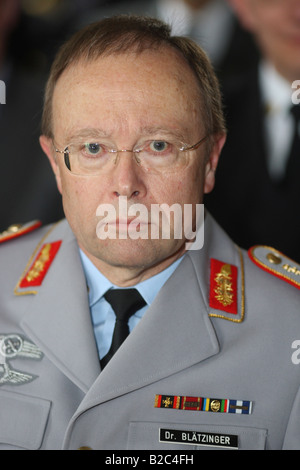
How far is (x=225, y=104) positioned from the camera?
3135 mm

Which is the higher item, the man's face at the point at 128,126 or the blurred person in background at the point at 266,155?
the man's face at the point at 128,126

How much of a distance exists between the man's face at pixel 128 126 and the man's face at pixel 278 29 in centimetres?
159

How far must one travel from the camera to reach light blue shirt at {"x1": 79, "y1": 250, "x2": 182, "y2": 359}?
6.04 feet

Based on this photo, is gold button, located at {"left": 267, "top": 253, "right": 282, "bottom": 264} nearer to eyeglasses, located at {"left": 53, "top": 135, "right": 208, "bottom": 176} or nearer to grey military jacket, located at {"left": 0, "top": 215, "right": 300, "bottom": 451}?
grey military jacket, located at {"left": 0, "top": 215, "right": 300, "bottom": 451}

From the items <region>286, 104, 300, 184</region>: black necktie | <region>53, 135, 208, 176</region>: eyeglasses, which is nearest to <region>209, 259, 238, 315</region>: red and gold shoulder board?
<region>53, 135, 208, 176</region>: eyeglasses

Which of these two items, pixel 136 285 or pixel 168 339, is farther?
pixel 136 285

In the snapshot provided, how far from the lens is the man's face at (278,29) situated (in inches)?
124

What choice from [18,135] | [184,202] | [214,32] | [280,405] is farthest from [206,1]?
[280,405]

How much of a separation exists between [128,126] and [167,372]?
0.62 m

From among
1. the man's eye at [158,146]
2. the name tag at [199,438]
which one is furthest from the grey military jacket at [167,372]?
the man's eye at [158,146]
